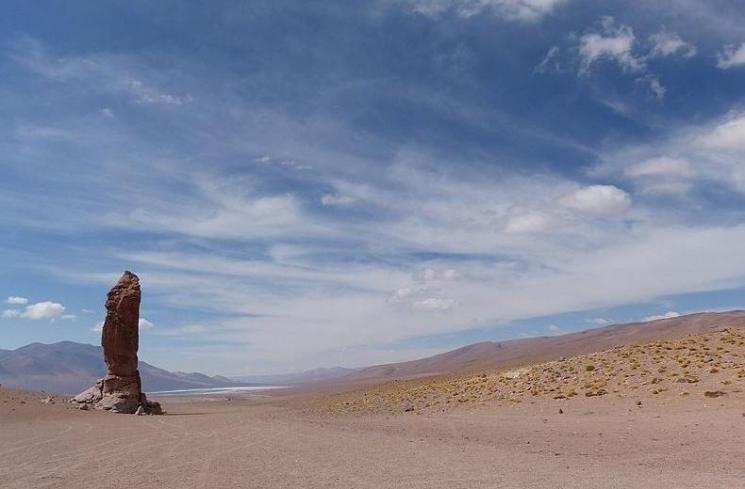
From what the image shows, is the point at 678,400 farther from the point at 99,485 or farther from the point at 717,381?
the point at 99,485

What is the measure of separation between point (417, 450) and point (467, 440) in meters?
2.75

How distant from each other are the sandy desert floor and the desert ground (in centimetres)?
4

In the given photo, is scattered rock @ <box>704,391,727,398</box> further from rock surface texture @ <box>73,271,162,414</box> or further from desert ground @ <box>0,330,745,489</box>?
rock surface texture @ <box>73,271,162,414</box>

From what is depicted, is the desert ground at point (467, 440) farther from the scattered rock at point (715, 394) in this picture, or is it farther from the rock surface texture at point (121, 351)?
the rock surface texture at point (121, 351)

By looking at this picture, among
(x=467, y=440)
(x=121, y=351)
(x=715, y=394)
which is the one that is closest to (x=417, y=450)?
(x=467, y=440)

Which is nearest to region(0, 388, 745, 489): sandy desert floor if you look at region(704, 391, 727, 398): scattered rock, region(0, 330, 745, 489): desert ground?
region(0, 330, 745, 489): desert ground

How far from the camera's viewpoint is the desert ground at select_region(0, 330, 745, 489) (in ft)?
38.7

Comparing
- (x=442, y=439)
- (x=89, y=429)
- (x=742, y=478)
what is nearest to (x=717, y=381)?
(x=442, y=439)

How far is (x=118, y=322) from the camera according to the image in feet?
110

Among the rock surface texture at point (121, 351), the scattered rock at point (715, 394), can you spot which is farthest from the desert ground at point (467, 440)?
the rock surface texture at point (121, 351)

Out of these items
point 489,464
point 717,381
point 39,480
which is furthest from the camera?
point 717,381

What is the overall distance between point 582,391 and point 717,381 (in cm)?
571

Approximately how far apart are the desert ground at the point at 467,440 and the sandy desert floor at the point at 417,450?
0.14 feet

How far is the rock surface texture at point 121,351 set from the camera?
108ft
